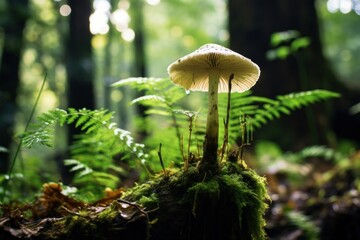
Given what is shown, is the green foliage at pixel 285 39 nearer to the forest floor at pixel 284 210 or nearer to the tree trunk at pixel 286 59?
the tree trunk at pixel 286 59

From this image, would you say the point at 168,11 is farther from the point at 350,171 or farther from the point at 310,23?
the point at 350,171

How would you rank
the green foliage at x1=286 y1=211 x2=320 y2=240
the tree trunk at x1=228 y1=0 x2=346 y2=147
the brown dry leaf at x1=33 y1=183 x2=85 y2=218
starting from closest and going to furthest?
1. the brown dry leaf at x1=33 y1=183 x2=85 y2=218
2. the green foliage at x1=286 y1=211 x2=320 y2=240
3. the tree trunk at x1=228 y1=0 x2=346 y2=147

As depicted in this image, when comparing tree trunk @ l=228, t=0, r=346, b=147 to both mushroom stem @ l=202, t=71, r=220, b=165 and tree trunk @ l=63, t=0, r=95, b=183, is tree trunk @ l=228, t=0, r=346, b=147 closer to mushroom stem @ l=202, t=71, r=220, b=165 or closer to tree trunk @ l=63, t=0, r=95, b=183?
tree trunk @ l=63, t=0, r=95, b=183

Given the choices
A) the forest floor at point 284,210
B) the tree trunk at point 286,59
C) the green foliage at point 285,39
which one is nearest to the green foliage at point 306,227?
the forest floor at point 284,210

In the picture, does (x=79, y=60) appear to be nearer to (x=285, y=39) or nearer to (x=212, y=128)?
(x=285, y=39)

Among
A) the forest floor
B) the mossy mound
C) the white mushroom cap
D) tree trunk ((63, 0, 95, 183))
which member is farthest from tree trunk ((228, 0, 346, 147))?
the mossy mound

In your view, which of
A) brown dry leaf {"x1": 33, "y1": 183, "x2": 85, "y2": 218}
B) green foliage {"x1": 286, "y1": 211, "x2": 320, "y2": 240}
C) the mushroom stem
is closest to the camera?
the mushroom stem

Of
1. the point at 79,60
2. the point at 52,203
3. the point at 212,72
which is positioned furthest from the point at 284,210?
the point at 79,60
